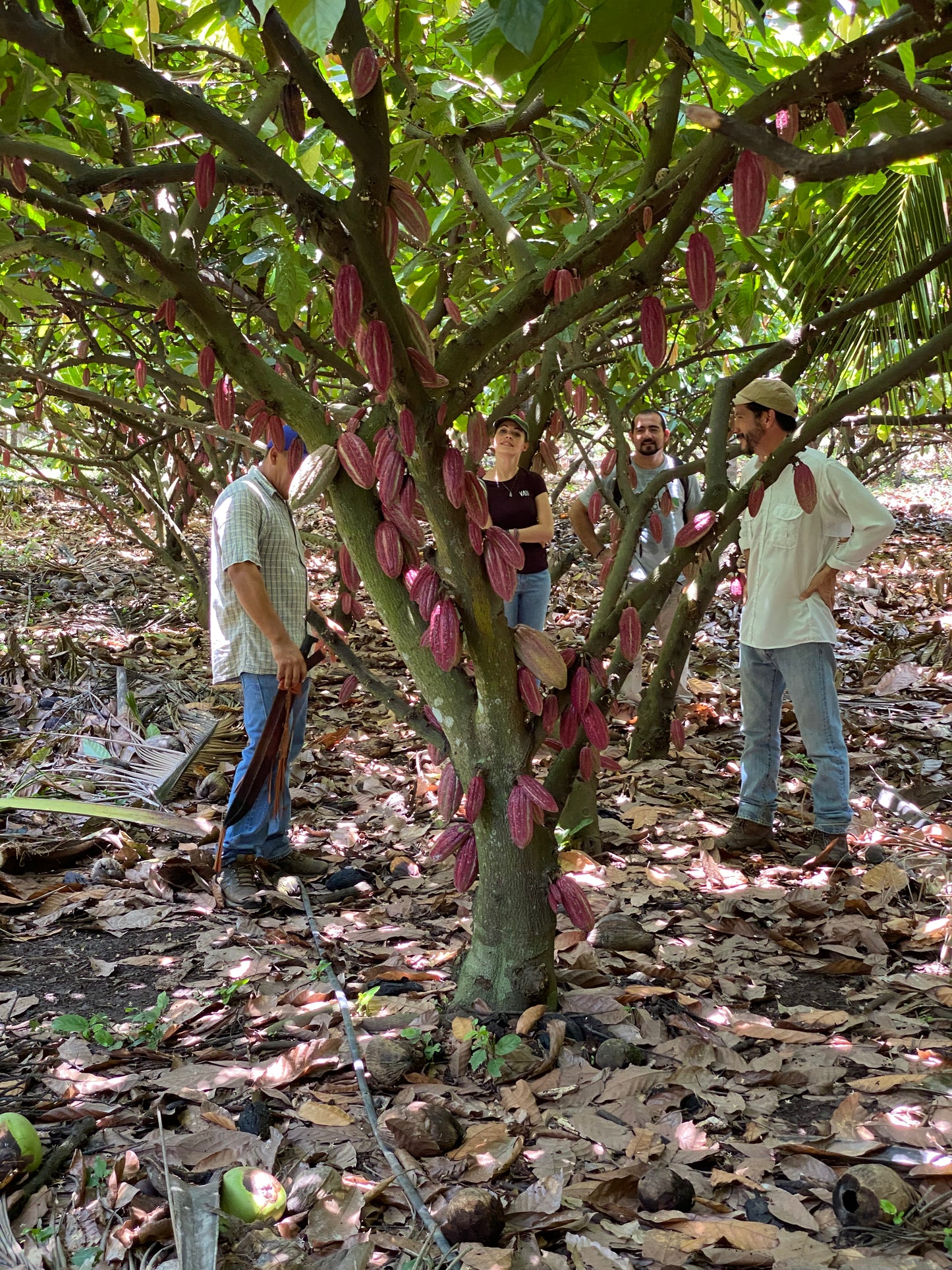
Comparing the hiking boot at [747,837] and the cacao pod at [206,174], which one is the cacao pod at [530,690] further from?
the hiking boot at [747,837]

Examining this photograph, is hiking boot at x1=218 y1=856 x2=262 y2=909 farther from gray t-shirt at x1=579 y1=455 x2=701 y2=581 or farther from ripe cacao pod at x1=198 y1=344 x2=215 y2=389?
gray t-shirt at x1=579 y1=455 x2=701 y2=581

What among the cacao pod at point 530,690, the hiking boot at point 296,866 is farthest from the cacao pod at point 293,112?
the hiking boot at point 296,866

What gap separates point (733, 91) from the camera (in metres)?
3.04

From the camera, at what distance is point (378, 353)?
1568 mm

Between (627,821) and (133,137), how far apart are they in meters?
2.98

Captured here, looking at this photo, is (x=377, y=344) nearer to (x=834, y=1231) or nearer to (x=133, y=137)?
(x=834, y=1231)

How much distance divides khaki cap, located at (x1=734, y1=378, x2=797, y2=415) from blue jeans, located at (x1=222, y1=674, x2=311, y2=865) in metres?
1.58

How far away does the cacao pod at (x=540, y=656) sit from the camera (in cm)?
182

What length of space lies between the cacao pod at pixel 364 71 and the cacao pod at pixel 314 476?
1.92 feet

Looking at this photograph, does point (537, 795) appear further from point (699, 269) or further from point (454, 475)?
point (699, 269)

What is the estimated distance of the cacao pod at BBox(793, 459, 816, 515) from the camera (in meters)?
2.17

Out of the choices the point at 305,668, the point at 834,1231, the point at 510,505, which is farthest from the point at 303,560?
the point at 834,1231

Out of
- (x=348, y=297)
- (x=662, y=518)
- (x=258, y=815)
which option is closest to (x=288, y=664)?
(x=258, y=815)

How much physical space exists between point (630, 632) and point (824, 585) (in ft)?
3.47
